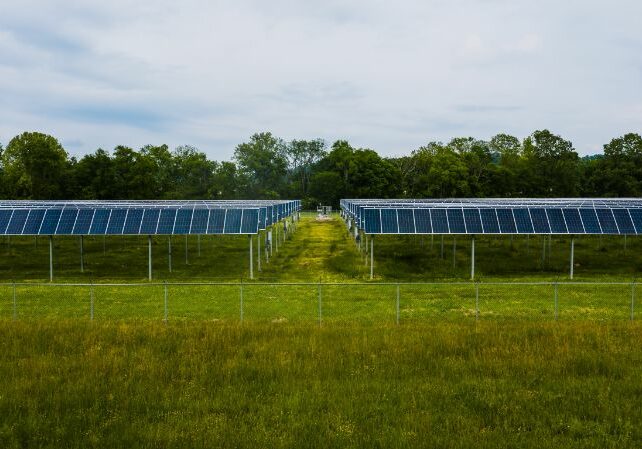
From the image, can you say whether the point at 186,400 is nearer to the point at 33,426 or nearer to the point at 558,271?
the point at 33,426

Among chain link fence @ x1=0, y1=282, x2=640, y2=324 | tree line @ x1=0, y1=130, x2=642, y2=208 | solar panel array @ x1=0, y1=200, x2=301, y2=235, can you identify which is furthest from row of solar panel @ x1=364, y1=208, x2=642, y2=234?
tree line @ x1=0, y1=130, x2=642, y2=208

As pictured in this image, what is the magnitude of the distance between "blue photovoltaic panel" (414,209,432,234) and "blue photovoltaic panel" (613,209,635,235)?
12184 mm

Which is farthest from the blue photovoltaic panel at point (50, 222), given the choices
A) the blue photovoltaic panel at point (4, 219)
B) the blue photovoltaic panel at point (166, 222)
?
the blue photovoltaic panel at point (166, 222)

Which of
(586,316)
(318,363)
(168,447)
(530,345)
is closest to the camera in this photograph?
(168,447)

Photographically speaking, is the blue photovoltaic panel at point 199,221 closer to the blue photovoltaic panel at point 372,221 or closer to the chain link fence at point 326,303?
the chain link fence at point 326,303

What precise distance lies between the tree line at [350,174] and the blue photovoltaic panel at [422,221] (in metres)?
62.3

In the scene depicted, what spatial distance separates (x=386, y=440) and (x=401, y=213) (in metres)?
28.7

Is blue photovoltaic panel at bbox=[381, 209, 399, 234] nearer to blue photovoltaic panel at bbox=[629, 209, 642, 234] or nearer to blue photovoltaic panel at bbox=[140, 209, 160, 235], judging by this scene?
blue photovoltaic panel at bbox=[140, 209, 160, 235]

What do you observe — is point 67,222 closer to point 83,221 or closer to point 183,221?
point 83,221

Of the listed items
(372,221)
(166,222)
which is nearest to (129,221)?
(166,222)

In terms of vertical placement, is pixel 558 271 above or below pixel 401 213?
below

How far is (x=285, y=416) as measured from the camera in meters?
12.2

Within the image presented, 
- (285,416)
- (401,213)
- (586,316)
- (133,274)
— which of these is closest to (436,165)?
(401,213)

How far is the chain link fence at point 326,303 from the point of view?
23.4 m
